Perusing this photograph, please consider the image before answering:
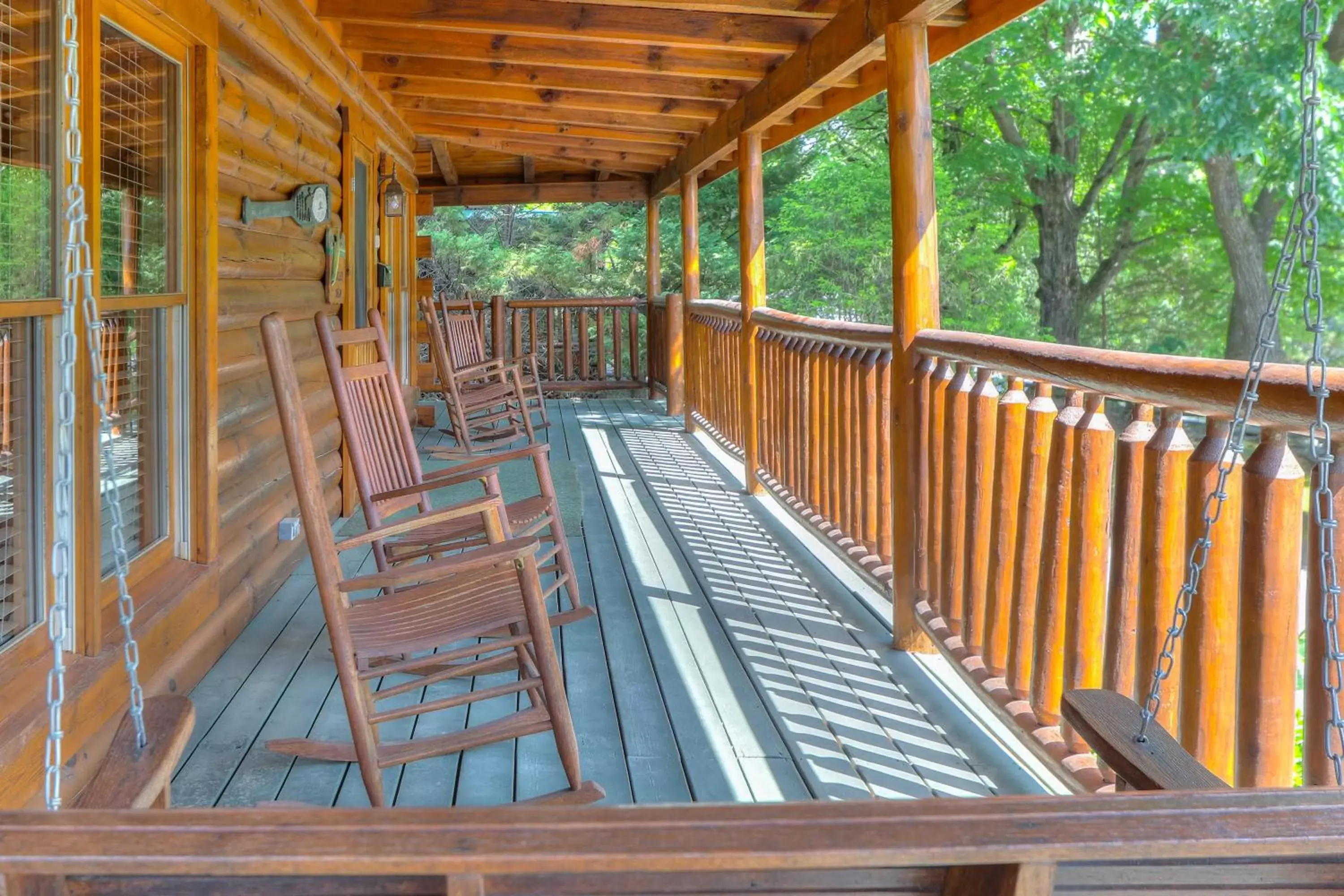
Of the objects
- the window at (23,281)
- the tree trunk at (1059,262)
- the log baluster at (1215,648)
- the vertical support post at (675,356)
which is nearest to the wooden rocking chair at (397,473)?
the window at (23,281)

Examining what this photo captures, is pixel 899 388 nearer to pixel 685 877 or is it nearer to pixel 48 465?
pixel 48 465

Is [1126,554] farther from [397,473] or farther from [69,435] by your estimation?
[397,473]

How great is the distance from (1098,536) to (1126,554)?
0.39 feet

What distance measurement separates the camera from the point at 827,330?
4.21m

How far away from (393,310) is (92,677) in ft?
Answer: 17.4

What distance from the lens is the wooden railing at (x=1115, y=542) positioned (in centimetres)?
165

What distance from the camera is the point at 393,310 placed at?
7.38 m

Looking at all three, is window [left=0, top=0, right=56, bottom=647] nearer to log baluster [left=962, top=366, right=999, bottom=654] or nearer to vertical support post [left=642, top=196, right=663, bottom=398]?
log baluster [left=962, top=366, right=999, bottom=654]

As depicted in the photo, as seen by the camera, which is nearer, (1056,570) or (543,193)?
(1056,570)

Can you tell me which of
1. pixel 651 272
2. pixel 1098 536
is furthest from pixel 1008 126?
pixel 1098 536

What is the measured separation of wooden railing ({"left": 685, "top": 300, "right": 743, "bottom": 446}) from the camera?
21.5ft

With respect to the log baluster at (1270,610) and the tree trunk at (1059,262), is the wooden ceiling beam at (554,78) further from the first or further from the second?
the tree trunk at (1059,262)

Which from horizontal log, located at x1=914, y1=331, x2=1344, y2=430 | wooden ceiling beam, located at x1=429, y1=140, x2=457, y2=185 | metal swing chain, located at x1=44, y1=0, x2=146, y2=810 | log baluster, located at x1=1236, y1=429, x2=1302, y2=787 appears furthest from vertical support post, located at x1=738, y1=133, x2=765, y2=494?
metal swing chain, located at x1=44, y1=0, x2=146, y2=810

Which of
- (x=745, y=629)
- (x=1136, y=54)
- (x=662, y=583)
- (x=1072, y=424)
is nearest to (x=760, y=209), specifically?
(x=662, y=583)
